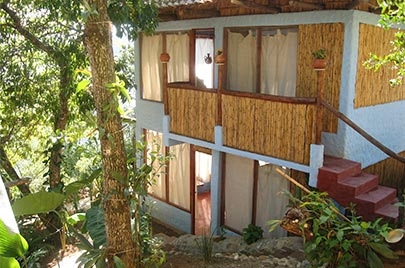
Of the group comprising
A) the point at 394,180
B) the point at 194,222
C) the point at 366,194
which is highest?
the point at 366,194

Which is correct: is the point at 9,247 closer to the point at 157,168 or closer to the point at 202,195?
the point at 157,168

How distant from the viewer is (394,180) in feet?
31.5

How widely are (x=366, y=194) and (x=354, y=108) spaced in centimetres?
174

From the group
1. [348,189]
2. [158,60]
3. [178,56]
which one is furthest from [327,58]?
[158,60]

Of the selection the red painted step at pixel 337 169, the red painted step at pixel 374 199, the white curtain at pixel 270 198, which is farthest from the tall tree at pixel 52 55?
the red painted step at pixel 374 199

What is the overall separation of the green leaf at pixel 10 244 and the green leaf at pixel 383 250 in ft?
15.4

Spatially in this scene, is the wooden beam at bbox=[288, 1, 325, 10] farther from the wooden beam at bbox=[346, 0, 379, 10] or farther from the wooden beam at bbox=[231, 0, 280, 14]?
the wooden beam at bbox=[231, 0, 280, 14]

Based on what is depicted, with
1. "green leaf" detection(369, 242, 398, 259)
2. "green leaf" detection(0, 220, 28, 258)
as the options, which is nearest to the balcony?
"green leaf" detection(369, 242, 398, 259)

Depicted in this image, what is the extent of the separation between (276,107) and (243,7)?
2289 mm

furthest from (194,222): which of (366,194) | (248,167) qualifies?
(366,194)

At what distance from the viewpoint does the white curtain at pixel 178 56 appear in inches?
404

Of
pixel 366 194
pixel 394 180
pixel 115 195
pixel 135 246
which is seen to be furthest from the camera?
pixel 394 180

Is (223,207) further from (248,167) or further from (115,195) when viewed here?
(115,195)

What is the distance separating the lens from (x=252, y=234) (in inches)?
336
